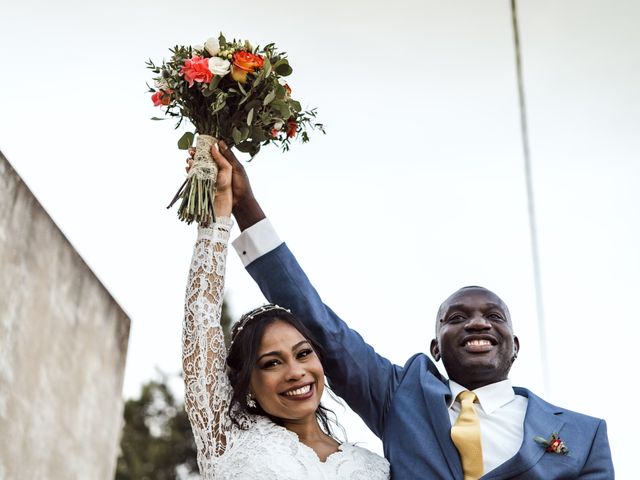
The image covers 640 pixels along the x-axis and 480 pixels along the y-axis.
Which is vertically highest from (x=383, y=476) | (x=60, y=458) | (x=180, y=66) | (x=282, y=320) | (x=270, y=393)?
(x=180, y=66)

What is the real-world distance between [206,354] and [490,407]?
116cm

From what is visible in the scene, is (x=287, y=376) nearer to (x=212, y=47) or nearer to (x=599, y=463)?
(x=599, y=463)

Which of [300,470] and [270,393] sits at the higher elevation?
[270,393]

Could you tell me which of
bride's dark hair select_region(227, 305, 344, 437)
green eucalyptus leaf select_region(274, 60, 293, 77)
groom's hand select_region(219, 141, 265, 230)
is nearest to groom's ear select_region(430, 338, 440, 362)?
bride's dark hair select_region(227, 305, 344, 437)

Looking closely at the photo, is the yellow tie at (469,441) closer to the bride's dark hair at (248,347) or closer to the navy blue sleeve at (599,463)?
the navy blue sleeve at (599,463)

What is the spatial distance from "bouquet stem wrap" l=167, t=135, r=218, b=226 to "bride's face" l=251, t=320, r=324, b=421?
53 cm

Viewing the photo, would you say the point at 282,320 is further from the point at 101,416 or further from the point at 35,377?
the point at 101,416

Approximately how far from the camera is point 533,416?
365 cm

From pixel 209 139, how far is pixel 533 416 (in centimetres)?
171

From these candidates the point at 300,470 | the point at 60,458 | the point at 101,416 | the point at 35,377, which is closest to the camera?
the point at 300,470

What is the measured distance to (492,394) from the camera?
12.5ft

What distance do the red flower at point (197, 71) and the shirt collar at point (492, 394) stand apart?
1619 millimetres

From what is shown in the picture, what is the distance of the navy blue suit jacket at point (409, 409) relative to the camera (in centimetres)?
351

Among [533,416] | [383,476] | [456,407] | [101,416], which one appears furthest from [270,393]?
[101,416]
